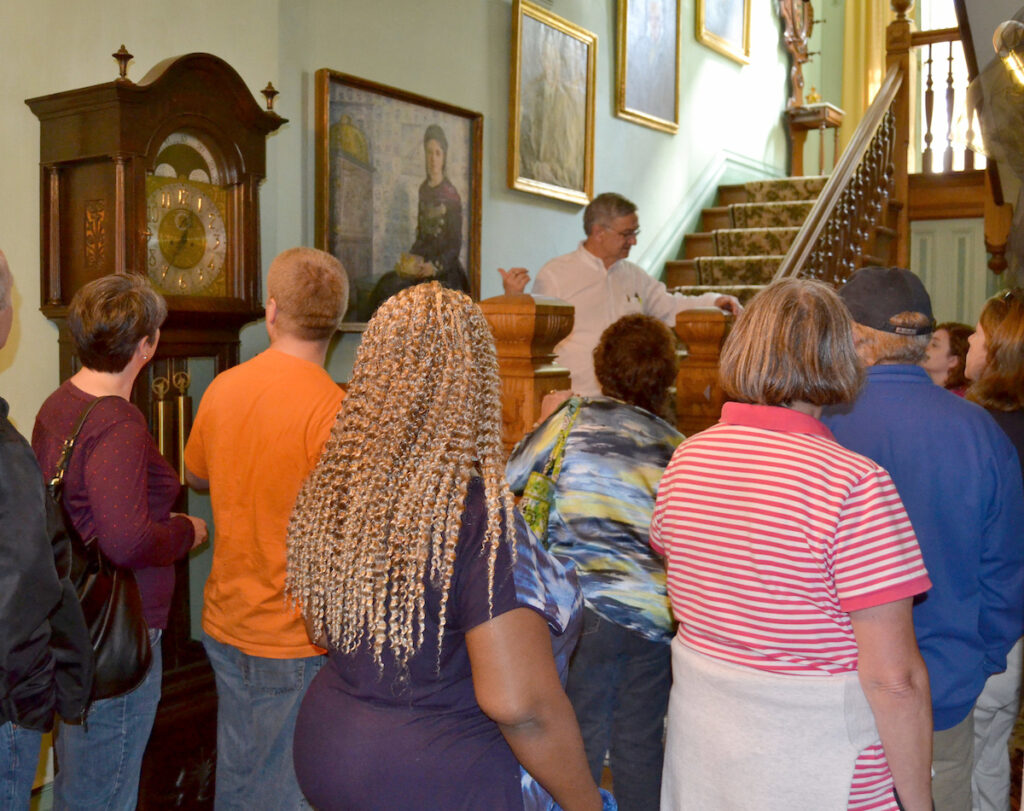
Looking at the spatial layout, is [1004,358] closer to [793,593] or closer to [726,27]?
[793,593]

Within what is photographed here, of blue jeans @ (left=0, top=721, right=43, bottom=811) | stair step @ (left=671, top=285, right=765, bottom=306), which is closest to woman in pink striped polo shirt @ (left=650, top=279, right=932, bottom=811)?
blue jeans @ (left=0, top=721, right=43, bottom=811)

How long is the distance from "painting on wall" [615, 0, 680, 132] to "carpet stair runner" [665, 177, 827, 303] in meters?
0.88

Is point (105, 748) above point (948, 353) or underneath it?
underneath

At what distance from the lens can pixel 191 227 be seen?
3492 mm

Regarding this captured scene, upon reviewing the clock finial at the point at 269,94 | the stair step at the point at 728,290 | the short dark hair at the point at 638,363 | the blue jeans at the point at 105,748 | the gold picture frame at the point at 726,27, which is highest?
the gold picture frame at the point at 726,27

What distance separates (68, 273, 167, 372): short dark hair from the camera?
2.36m

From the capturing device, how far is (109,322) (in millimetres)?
2355

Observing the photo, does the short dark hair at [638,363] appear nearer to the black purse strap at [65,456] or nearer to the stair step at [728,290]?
the black purse strap at [65,456]

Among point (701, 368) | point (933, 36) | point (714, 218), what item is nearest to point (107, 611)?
point (701, 368)

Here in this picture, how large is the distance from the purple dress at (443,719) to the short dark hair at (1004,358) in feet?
5.36

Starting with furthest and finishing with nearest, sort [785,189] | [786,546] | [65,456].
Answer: [785,189]
[65,456]
[786,546]

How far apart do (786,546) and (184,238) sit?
98.6 inches

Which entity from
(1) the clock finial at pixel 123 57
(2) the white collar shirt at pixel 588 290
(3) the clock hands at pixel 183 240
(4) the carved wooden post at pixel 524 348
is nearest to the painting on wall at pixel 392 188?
(2) the white collar shirt at pixel 588 290

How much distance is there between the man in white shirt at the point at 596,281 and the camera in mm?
4758
